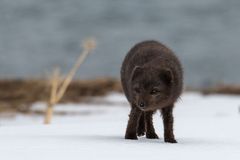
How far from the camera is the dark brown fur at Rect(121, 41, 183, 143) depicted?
915 centimetres

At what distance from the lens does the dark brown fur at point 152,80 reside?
9.15 meters

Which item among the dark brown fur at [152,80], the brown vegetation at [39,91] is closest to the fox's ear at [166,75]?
the dark brown fur at [152,80]

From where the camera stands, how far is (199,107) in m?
32.8

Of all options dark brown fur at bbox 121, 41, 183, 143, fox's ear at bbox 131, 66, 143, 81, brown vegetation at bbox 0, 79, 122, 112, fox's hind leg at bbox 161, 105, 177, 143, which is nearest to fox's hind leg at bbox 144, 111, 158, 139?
dark brown fur at bbox 121, 41, 183, 143

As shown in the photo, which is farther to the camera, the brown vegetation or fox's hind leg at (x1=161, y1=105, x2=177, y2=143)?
the brown vegetation

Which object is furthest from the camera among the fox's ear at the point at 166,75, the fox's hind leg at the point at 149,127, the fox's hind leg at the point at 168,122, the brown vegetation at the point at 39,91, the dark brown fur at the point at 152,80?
the brown vegetation at the point at 39,91

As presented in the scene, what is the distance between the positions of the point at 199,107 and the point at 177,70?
921 inches

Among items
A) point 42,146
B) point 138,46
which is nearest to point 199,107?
point 138,46

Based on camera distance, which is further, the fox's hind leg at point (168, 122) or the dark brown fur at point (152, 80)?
the fox's hind leg at point (168, 122)

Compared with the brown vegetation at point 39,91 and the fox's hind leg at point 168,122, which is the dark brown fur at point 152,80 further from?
the brown vegetation at point 39,91

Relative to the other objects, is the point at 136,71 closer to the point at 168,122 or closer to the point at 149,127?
the point at 168,122

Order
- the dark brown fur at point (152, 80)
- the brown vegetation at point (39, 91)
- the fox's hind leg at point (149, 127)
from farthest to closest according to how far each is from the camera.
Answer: the brown vegetation at point (39, 91), the fox's hind leg at point (149, 127), the dark brown fur at point (152, 80)

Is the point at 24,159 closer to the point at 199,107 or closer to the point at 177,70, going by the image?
the point at 177,70

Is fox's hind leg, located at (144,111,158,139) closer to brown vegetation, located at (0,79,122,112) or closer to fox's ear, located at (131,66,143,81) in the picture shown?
fox's ear, located at (131,66,143,81)
